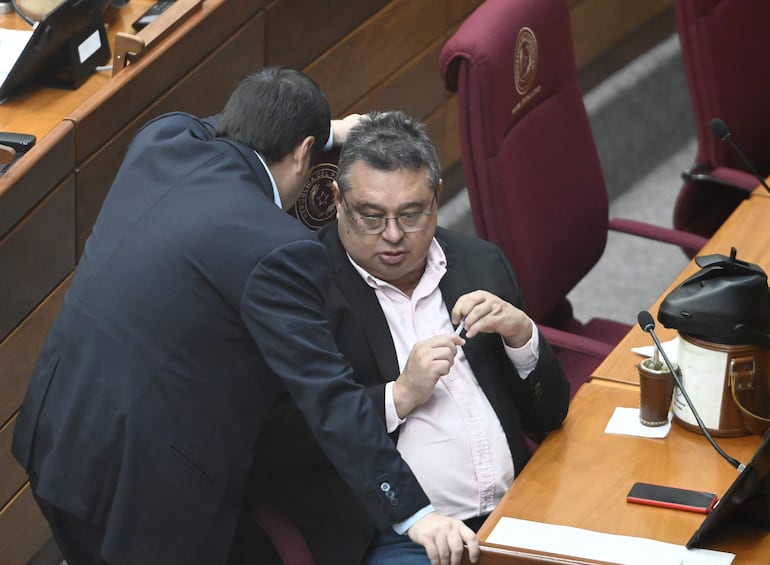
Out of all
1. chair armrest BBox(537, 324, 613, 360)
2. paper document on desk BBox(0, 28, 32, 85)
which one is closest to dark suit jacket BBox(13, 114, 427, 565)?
chair armrest BBox(537, 324, 613, 360)

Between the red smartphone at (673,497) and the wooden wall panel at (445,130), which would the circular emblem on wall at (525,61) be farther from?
the wooden wall panel at (445,130)

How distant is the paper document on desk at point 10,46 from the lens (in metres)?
3.07

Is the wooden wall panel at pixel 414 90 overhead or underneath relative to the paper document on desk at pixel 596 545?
underneath

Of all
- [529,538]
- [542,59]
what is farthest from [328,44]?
Answer: [529,538]

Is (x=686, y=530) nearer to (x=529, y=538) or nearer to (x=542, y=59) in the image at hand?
(x=529, y=538)

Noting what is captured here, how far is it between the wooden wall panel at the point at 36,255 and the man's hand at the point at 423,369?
0.91 meters

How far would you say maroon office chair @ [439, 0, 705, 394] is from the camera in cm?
275

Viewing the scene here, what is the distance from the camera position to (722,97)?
11.6 feet

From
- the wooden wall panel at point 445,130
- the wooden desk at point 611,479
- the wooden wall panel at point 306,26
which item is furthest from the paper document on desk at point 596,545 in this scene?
the wooden wall panel at point 445,130

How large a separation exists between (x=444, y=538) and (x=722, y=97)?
6.02 ft

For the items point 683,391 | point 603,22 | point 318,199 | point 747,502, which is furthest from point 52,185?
point 603,22

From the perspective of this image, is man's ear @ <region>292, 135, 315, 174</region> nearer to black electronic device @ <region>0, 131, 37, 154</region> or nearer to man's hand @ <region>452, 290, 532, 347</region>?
man's hand @ <region>452, 290, 532, 347</region>

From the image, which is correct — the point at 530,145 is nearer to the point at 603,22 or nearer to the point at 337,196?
→ the point at 337,196

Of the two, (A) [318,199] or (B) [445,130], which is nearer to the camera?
(A) [318,199]
